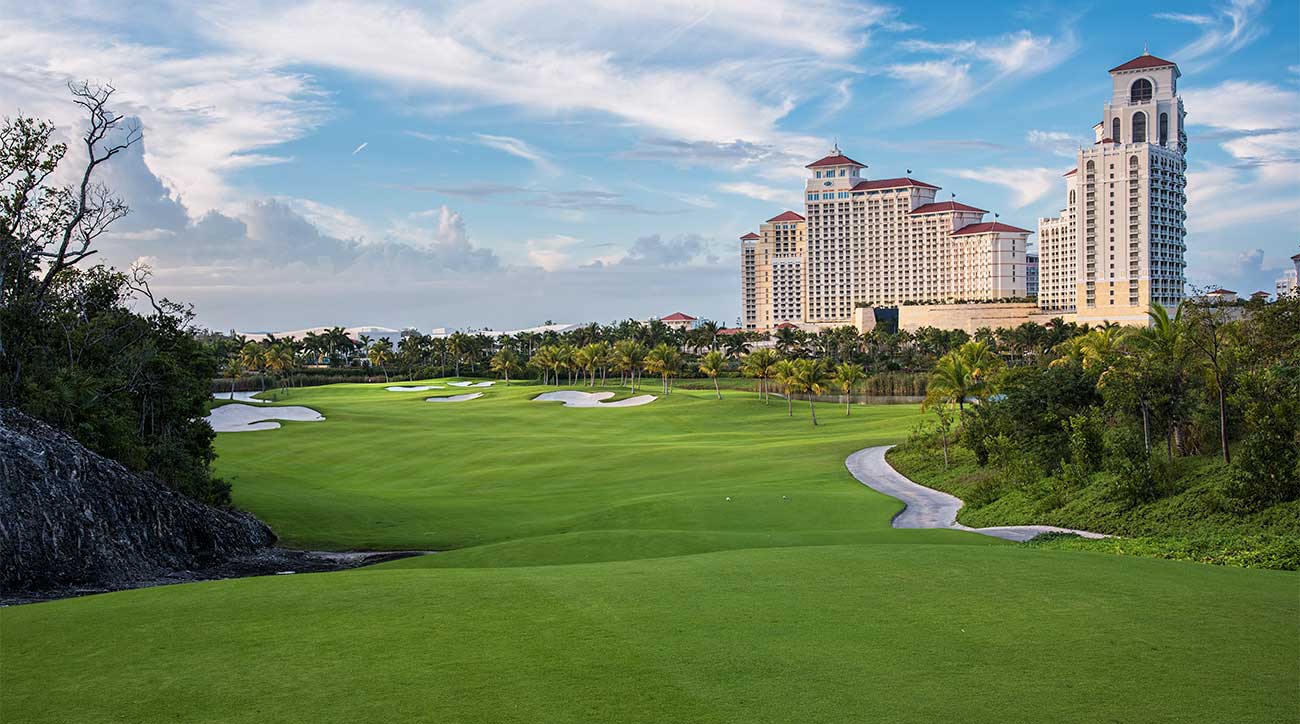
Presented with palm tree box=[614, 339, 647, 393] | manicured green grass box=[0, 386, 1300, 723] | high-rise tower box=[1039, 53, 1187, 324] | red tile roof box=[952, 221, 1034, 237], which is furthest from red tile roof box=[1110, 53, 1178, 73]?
manicured green grass box=[0, 386, 1300, 723]

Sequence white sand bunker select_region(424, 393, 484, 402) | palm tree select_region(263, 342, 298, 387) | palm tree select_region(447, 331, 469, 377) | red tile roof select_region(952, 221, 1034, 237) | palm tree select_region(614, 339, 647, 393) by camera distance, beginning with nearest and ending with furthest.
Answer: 1. white sand bunker select_region(424, 393, 484, 402)
2. palm tree select_region(614, 339, 647, 393)
3. palm tree select_region(263, 342, 298, 387)
4. palm tree select_region(447, 331, 469, 377)
5. red tile roof select_region(952, 221, 1034, 237)

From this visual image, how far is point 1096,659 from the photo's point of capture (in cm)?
809

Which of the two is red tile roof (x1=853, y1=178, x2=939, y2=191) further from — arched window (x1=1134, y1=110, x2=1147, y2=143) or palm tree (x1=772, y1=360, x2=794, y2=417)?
palm tree (x1=772, y1=360, x2=794, y2=417)

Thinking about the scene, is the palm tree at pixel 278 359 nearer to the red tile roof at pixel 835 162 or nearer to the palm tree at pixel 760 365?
the palm tree at pixel 760 365

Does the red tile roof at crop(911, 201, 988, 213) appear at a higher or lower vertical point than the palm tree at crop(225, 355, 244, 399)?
higher

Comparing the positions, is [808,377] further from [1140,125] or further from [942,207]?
[942,207]

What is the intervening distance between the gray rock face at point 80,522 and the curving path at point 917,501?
17.3 m

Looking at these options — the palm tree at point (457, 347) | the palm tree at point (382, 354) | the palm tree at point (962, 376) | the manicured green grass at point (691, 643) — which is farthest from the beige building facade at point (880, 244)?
the manicured green grass at point (691, 643)

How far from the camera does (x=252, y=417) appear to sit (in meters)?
58.8

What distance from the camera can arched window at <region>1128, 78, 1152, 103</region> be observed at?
469 feet

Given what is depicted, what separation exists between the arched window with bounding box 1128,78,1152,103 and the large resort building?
6.0 inches

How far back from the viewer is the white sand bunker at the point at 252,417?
55281 mm

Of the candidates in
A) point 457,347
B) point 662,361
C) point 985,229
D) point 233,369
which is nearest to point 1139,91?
point 985,229

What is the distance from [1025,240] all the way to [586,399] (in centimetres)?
13697
